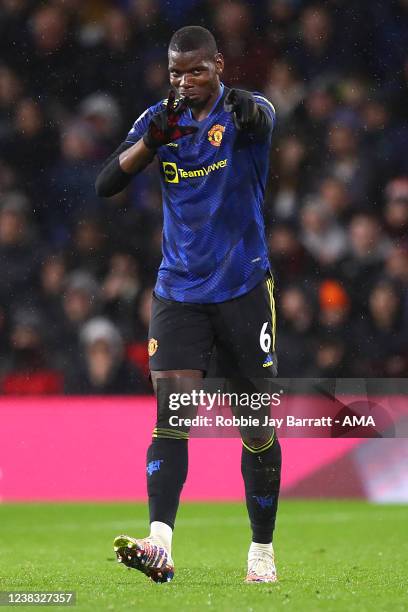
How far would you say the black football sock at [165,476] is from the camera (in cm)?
465

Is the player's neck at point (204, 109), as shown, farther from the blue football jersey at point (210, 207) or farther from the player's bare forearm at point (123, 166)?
the player's bare forearm at point (123, 166)

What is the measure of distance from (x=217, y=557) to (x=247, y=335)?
5.53ft

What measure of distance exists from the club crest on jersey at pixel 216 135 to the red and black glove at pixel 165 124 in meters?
0.20

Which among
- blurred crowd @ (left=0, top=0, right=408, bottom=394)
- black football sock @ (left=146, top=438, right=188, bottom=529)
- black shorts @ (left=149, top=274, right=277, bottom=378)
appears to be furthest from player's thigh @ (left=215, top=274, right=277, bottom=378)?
blurred crowd @ (left=0, top=0, right=408, bottom=394)

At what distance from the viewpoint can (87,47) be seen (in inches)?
475

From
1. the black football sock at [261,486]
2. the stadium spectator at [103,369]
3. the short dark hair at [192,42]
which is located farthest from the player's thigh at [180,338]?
the stadium spectator at [103,369]

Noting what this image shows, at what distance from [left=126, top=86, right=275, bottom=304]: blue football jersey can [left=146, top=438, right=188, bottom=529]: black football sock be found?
0.56 metres

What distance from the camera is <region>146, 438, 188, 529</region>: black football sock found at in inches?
183

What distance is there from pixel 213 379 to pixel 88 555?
177cm

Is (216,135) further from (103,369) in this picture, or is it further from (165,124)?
(103,369)

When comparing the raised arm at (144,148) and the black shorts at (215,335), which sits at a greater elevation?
the raised arm at (144,148)

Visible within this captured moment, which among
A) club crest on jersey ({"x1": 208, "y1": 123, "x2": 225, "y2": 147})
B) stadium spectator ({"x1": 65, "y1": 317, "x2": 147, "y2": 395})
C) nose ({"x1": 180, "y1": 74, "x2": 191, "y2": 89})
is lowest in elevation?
stadium spectator ({"x1": 65, "y1": 317, "x2": 147, "y2": 395})

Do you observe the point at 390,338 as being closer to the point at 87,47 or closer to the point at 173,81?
the point at 87,47

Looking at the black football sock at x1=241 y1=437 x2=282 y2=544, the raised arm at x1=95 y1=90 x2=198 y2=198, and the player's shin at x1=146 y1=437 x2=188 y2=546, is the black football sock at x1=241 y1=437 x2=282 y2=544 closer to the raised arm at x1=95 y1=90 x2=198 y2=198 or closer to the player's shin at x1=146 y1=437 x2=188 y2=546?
the player's shin at x1=146 y1=437 x2=188 y2=546
